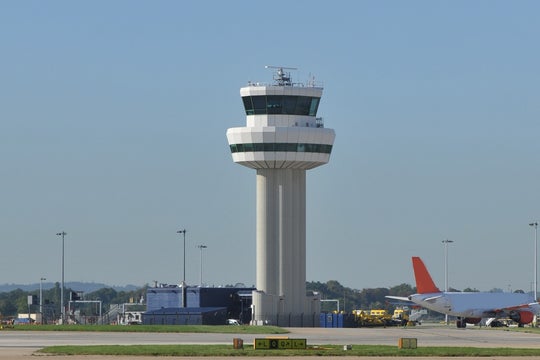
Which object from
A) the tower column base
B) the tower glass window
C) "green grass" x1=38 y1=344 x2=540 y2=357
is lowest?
"green grass" x1=38 y1=344 x2=540 y2=357

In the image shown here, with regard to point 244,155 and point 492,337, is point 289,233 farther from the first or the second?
point 492,337

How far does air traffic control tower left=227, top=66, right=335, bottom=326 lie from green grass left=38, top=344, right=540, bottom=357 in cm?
5883

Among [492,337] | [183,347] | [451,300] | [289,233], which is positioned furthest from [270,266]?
[183,347]

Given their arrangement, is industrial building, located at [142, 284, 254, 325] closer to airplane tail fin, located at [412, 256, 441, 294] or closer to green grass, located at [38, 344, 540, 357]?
airplane tail fin, located at [412, 256, 441, 294]

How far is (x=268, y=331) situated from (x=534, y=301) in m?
59.7

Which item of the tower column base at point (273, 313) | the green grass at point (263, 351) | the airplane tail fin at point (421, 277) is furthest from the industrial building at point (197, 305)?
the green grass at point (263, 351)

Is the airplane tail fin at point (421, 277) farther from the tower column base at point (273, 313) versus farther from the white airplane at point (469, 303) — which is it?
the tower column base at point (273, 313)

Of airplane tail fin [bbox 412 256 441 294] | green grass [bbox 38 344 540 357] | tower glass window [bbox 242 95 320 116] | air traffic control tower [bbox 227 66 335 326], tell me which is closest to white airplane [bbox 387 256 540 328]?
airplane tail fin [bbox 412 256 441 294]

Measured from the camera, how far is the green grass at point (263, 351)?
238ft

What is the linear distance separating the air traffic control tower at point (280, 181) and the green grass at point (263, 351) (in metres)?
58.8

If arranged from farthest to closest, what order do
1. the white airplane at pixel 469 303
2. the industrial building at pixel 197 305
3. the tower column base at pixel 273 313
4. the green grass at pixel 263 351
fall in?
the white airplane at pixel 469 303 → the industrial building at pixel 197 305 → the tower column base at pixel 273 313 → the green grass at pixel 263 351

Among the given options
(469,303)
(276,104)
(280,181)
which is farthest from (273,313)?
(469,303)

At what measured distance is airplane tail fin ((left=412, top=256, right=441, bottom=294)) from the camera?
15500cm

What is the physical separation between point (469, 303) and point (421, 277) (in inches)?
262
